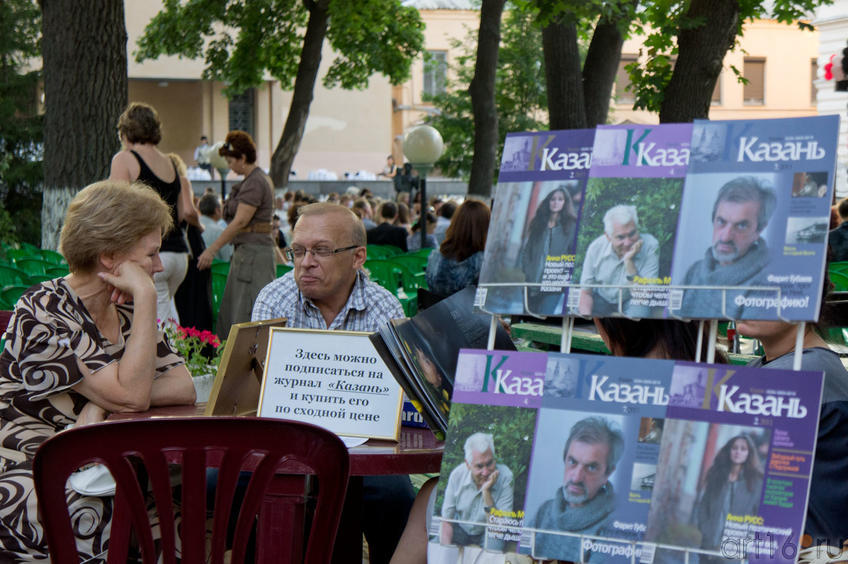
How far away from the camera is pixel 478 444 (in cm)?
206

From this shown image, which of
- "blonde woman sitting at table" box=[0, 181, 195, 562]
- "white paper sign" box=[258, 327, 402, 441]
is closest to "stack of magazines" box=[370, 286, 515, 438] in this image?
"white paper sign" box=[258, 327, 402, 441]

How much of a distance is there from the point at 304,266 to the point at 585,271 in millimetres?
1985

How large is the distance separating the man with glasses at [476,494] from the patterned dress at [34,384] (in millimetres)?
1159

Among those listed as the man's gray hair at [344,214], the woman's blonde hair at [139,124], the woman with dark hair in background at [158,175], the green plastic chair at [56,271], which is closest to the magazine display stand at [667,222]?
the man's gray hair at [344,214]

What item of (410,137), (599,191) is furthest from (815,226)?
(410,137)

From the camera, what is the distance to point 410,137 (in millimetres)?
16734

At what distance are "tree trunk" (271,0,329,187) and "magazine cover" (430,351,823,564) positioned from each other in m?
14.2

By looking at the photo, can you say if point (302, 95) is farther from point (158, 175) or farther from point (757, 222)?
point (757, 222)

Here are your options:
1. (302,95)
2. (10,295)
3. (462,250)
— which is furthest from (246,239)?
(302,95)

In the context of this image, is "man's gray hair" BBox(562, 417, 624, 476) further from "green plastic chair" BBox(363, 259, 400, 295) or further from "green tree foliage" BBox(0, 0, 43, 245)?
"green tree foliage" BBox(0, 0, 43, 245)

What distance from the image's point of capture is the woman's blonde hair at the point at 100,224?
3.20 metres

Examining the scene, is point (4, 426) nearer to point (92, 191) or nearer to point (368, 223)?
point (92, 191)

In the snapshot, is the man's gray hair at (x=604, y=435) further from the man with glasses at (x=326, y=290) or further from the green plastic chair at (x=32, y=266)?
the green plastic chair at (x=32, y=266)

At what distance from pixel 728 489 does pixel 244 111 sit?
39974 millimetres
